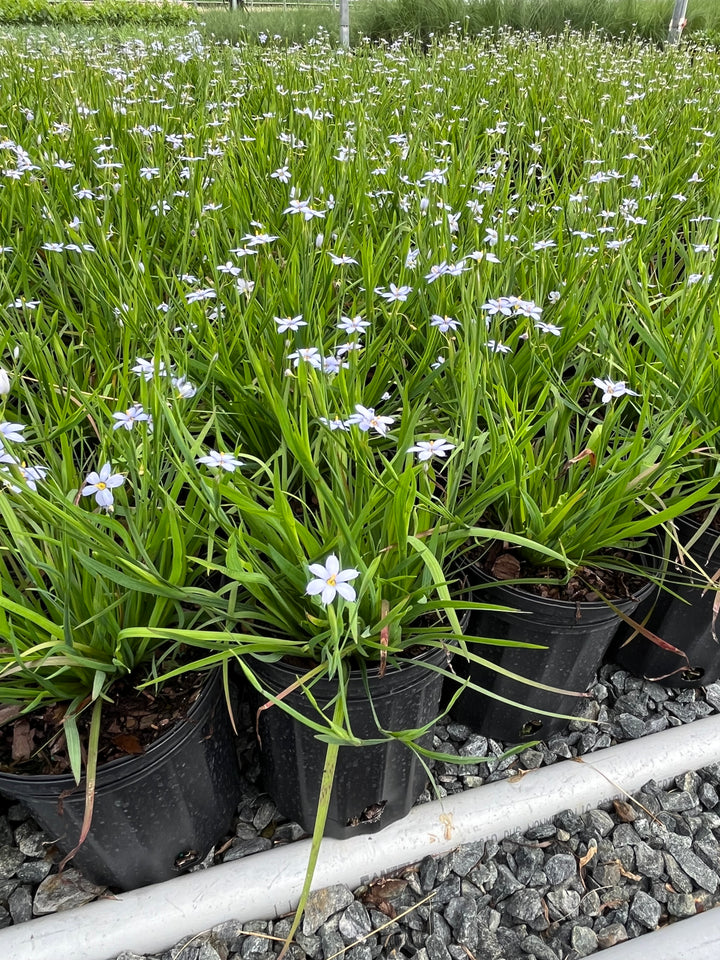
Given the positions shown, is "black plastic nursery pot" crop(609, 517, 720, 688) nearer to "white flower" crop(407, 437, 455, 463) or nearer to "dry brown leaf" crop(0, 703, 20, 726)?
"white flower" crop(407, 437, 455, 463)

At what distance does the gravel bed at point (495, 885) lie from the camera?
4.11ft

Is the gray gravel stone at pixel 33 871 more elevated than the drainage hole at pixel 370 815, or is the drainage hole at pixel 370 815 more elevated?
the drainage hole at pixel 370 815

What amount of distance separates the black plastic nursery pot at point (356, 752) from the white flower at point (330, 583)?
281 mm

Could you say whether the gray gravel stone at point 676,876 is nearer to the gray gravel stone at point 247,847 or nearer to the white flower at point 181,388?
the gray gravel stone at point 247,847

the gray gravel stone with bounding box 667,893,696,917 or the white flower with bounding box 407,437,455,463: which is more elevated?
the white flower with bounding box 407,437,455,463

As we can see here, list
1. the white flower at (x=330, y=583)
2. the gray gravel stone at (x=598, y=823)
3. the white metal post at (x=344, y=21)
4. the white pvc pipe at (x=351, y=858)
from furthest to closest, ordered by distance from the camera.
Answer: the white metal post at (x=344, y=21) < the gray gravel stone at (x=598, y=823) < the white pvc pipe at (x=351, y=858) < the white flower at (x=330, y=583)

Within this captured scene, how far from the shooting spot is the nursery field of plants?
105cm

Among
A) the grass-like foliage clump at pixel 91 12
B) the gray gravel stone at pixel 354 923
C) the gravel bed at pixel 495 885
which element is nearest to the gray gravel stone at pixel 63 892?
the gravel bed at pixel 495 885

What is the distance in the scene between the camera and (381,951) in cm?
125

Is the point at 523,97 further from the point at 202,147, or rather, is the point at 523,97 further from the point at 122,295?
the point at 122,295

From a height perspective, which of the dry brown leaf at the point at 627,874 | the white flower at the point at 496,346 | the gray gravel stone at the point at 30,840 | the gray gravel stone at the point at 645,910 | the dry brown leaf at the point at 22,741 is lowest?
the gray gravel stone at the point at 645,910

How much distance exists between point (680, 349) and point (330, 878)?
134 cm

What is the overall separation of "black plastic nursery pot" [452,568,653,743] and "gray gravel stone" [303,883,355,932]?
49cm

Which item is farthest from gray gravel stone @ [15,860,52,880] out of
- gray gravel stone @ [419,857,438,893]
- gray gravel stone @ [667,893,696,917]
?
gray gravel stone @ [667,893,696,917]
